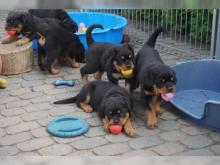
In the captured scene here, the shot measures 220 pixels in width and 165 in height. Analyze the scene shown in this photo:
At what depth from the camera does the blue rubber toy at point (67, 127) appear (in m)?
2.86

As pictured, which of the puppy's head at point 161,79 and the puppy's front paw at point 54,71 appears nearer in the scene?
the puppy's head at point 161,79

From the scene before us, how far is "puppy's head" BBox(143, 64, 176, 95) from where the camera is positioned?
278cm

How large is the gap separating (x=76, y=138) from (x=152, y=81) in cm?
69

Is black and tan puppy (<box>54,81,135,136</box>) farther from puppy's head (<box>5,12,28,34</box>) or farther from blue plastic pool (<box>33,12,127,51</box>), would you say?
blue plastic pool (<box>33,12,127,51</box>)

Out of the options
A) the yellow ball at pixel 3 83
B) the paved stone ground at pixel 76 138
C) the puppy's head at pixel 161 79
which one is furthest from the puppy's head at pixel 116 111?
the yellow ball at pixel 3 83

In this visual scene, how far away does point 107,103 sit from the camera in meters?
2.86

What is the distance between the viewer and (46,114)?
332cm

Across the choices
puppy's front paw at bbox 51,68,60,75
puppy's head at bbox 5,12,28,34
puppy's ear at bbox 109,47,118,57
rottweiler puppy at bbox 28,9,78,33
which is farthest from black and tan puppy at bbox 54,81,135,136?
rottweiler puppy at bbox 28,9,78,33

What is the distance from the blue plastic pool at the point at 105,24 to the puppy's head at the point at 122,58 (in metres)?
1.30

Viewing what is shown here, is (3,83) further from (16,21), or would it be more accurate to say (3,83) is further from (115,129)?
(115,129)

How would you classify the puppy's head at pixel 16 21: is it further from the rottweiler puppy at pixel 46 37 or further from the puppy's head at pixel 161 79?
the puppy's head at pixel 161 79

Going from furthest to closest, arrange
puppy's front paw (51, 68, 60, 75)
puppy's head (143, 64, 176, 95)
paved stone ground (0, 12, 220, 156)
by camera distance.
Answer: puppy's front paw (51, 68, 60, 75) < puppy's head (143, 64, 176, 95) < paved stone ground (0, 12, 220, 156)

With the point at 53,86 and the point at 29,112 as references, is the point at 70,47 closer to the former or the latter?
the point at 53,86

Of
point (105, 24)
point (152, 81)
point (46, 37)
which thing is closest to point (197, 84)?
point (152, 81)
